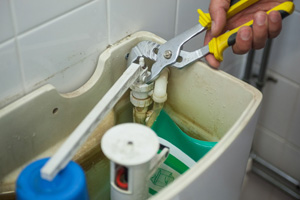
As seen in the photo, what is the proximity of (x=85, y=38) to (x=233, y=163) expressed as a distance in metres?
0.28

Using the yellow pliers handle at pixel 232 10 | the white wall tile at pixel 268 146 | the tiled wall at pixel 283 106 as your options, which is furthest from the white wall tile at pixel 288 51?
the yellow pliers handle at pixel 232 10

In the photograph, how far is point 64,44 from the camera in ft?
1.92

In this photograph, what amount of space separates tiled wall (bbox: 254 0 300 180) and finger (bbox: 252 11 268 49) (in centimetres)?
35

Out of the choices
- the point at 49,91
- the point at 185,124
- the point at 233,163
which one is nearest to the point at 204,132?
the point at 185,124

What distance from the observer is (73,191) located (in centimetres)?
42

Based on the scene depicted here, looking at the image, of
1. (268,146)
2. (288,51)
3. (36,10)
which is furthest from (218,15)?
(268,146)

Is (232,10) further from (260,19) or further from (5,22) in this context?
(5,22)

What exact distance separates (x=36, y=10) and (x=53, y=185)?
23 centimetres

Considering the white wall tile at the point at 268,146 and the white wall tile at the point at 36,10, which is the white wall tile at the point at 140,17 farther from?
the white wall tile at the point at 268,146

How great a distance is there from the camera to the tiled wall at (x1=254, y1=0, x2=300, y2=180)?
0.93m

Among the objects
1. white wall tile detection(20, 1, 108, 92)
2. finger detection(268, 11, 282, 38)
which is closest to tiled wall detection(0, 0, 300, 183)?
white wall tile detection(20, 1, 108, 92)

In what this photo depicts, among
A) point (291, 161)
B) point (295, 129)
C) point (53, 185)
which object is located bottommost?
point (291, 161)

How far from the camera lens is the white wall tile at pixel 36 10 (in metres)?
0.50

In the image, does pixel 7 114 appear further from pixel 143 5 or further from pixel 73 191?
pixel 143 5
